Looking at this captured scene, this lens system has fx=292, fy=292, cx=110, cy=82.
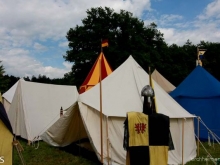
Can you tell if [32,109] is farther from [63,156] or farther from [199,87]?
[199,87]

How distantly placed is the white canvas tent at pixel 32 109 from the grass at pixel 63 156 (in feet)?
2.65

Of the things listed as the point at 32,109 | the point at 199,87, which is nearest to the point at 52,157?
the point at 32,109

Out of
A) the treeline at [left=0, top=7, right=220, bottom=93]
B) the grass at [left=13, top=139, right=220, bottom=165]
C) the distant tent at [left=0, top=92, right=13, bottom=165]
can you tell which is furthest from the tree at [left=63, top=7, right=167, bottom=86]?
the distant tent at [left=0, top=92, right=13, bottom=165]

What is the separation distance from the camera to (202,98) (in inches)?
347

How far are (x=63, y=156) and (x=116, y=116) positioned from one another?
1.86 metres

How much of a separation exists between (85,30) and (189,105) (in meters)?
14.6

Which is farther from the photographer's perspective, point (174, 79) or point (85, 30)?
point (174, 79)

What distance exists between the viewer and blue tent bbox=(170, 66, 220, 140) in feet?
28.3

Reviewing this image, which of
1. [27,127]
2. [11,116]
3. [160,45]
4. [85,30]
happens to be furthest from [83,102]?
[160,45]

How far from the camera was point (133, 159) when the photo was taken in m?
4.04

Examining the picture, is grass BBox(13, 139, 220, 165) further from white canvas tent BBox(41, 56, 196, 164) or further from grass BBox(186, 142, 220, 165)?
white canvas tent BBox(41, 56, 196, 164)

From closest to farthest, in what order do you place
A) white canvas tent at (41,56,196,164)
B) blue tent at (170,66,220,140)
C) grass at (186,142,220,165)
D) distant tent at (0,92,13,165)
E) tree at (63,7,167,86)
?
distant tent at (0,92,13,165)
white canvas tent at (41,56,196,164)
grass at (186,142,220,165)
blue tent at (170,66,220,140)
tree at (63,7,167,86)

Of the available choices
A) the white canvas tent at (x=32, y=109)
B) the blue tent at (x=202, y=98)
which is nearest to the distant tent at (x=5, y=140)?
the white canvas tent at (x=32, y=109)

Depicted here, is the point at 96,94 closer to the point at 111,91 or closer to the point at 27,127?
the point at 111,91
